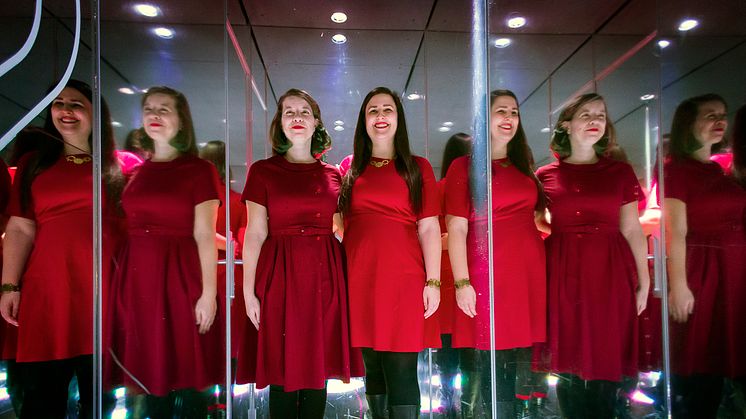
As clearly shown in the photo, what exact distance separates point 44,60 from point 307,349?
Result: 62.1 inches

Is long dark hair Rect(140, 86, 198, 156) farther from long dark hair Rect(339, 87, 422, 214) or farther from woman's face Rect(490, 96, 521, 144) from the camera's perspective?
woman's face Rect(490, 96, 521, 144)

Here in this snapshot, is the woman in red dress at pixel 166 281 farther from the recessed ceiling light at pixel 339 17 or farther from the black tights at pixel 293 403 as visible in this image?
the recessed ceiling light at pixel 339 17

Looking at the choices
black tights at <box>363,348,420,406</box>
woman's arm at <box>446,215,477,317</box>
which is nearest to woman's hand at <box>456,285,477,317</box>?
woman's arm at <box>446,215,477,317</box>

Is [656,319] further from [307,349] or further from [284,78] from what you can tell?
[284,78]

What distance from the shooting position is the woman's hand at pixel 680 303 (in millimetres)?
2199

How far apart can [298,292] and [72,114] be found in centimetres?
122

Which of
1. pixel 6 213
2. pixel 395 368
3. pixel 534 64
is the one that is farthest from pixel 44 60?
pixel 534 64

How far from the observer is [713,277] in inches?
86.9

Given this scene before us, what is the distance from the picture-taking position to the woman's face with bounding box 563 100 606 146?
2.23 m

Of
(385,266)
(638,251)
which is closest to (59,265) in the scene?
(385,266)

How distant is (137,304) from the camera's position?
7.09 feet

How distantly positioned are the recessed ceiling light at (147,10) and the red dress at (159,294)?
0.68 meters

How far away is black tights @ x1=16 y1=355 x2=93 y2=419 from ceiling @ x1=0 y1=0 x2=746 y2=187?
40.2 inches

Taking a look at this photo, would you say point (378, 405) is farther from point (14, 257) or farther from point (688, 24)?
point (688, 24)
